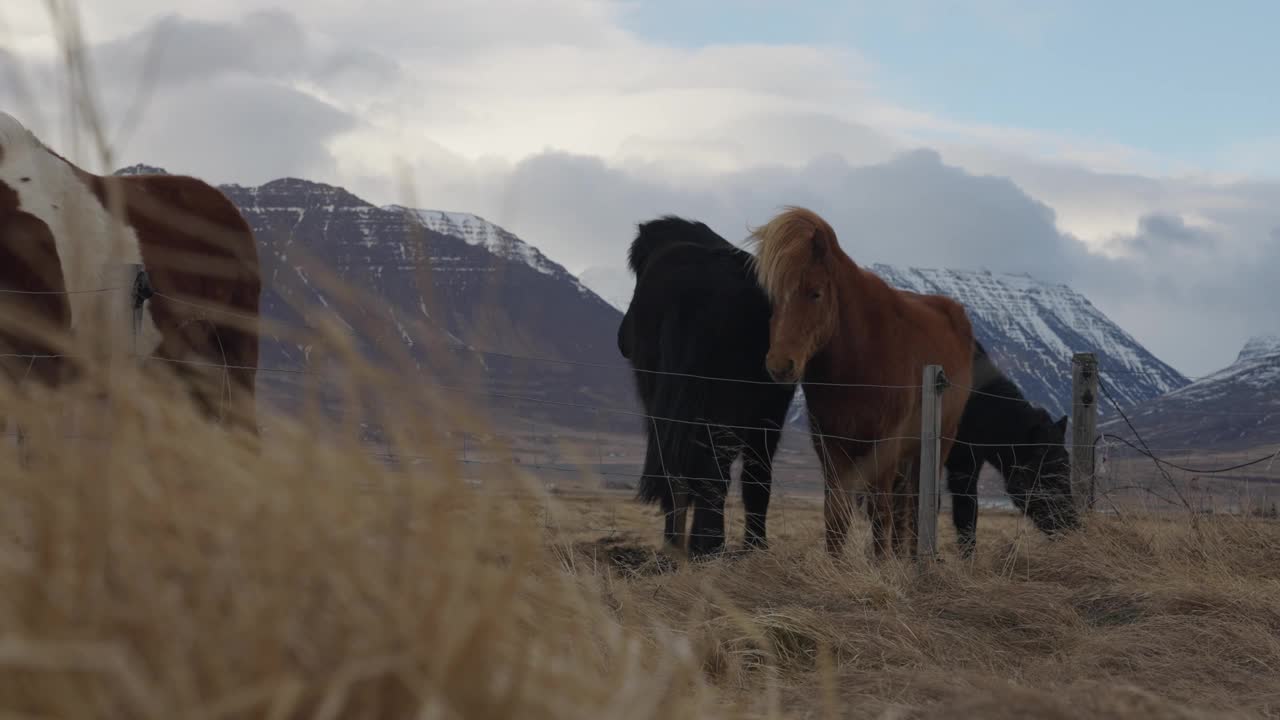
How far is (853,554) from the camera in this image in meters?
4.90

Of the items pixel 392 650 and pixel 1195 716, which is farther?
pixel 1195 716

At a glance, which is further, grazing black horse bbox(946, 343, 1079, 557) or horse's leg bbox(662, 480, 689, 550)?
grazing black horse bbox(946, 343, 1079, 557)

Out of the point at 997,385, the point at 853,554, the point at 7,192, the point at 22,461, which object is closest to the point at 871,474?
the point at 853,554

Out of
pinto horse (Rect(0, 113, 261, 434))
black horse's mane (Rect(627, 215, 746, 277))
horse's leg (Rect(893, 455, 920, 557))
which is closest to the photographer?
pinto horse (Rect(0, 113, 261, 434))

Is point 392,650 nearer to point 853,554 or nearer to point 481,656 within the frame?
point 481,656

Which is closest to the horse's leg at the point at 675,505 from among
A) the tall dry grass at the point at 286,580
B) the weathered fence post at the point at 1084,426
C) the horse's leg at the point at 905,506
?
the horse's leg at the point at 905,506

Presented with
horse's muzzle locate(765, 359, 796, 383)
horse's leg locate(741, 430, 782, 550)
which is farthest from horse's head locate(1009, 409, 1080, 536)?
horse's muzzle locate(765, 359, 796, 383)

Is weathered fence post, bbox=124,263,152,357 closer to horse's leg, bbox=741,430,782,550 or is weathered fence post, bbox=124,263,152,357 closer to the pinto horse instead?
the pinto horse

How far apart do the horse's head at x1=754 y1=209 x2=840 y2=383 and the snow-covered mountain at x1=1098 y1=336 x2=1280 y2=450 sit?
9932 cm

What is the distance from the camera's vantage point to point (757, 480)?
6324mm

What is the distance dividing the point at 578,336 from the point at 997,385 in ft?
400

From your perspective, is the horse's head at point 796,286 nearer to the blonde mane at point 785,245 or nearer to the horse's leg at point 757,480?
the blonde mane at point 785,245

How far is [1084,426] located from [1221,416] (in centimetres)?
10676

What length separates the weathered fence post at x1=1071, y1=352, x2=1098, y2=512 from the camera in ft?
21.7
